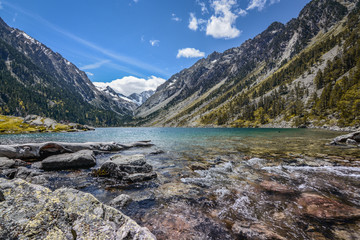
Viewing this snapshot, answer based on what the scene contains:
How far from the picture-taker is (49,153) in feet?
61.3

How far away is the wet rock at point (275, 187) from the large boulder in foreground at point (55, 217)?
26.6ft

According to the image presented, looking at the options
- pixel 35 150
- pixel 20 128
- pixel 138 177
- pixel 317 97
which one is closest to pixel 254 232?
pixel 138 177

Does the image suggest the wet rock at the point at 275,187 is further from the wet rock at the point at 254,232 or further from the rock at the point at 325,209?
the wet rock at the point at 254,232

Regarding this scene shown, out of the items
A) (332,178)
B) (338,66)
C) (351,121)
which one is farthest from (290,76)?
(332,178)

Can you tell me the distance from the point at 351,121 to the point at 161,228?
80.7 m

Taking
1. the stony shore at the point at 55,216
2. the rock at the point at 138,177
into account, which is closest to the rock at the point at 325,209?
the stony shore at the point at 55,216

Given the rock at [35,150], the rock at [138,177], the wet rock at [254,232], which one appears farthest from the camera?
the rock at [35,150]

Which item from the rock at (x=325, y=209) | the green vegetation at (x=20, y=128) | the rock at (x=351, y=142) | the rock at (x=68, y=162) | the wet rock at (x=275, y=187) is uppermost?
the rock at (x=351, y=142)

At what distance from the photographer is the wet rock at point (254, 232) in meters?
5.31

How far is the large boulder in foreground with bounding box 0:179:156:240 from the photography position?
3351 millimetres

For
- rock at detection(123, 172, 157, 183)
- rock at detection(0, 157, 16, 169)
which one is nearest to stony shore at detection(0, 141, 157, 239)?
rock at detection(123, 172, 157, 183)

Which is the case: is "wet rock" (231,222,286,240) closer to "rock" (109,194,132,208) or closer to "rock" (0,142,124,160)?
"rock" (109,194,132,208)

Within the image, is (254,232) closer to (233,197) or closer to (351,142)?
(233,197)

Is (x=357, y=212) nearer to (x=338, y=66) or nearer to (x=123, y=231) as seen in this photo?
(x=123, y=231)
